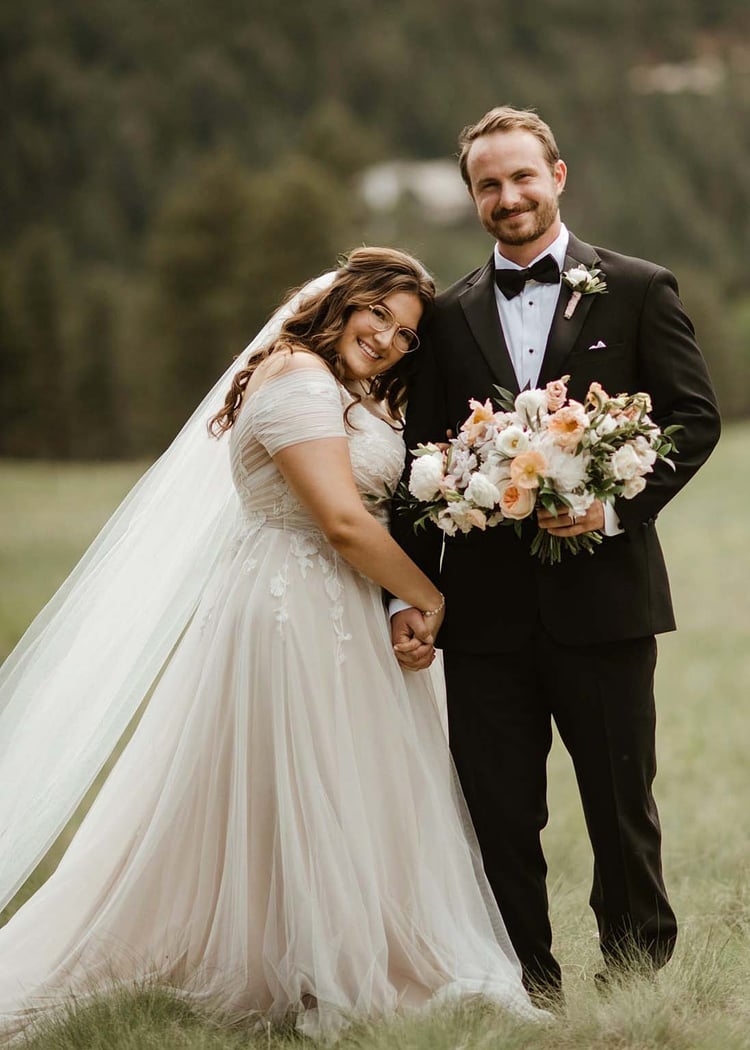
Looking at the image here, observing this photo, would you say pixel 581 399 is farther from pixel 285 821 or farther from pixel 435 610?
pixel 285 821

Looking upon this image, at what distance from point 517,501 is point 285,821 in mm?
1149

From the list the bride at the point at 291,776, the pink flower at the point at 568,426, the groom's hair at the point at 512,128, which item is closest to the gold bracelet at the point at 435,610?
the bride at the point at 291,776

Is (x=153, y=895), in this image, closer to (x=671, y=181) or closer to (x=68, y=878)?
(x=68, y=878)

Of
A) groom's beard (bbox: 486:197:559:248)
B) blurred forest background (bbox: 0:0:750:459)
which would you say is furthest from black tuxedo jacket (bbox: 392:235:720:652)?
blurred forest background (bbox: 0:0:750:459)

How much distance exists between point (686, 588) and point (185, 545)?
12187 millimetres

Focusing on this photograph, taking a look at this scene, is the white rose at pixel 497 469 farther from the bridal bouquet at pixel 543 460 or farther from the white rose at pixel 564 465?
the white rose at pixel 564 465

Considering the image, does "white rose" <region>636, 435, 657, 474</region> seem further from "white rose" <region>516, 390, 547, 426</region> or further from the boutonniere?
the boutonniere

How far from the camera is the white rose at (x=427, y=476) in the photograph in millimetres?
3434

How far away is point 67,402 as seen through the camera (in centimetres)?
3522

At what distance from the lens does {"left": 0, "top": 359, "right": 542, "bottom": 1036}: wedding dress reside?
3.64 meters

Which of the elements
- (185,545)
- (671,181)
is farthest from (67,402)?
(185,545)

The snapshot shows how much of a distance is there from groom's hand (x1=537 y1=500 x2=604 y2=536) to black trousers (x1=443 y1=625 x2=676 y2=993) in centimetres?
45

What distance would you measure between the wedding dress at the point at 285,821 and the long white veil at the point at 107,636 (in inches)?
6.9

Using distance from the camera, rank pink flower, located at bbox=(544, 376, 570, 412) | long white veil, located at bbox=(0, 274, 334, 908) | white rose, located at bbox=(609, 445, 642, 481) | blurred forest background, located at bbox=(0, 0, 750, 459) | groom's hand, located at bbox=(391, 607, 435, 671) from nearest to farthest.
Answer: white rose, located at bbox=(609, 445, 642, 481)
pink flower, located at bbox=(544, 376, 570, 412)
groom's hand, located at bbox=(391, 607, 435, 671)
long white veil, located at bbox=(0, 274, 334, 908)
blurred forest background, located at bbox=(0, 0, 750, 459)
